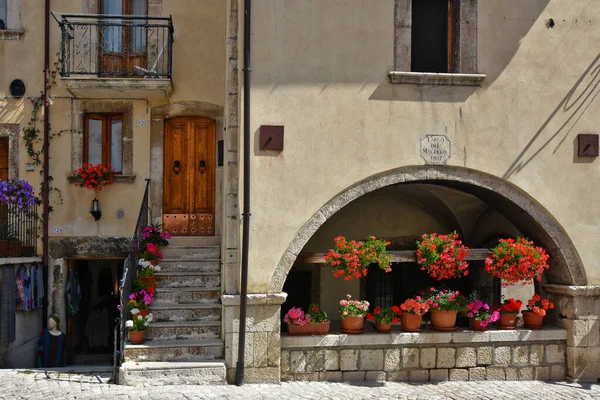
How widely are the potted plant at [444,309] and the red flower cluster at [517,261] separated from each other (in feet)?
1.91

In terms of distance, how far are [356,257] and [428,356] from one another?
1526 millimetres

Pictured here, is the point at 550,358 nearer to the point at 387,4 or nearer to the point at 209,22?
the point at 387,4

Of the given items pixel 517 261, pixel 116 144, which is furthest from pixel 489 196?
pixel 116 144

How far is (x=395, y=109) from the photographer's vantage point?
26.9ft

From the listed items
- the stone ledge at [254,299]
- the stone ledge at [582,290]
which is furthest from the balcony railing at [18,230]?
the stone ledge at [582,290]

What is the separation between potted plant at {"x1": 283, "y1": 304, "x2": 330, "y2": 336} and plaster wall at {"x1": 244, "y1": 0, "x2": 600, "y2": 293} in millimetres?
529

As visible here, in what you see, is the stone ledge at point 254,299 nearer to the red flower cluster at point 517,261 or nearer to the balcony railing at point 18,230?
the red flower cluster at point 517,261

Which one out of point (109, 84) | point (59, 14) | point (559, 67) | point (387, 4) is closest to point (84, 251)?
point (109, 84)

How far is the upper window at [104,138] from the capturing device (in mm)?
10836

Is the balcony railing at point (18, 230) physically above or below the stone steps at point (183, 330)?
above

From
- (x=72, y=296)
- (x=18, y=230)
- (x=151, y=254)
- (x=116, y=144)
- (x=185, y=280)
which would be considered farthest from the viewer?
(x=116, y=144)

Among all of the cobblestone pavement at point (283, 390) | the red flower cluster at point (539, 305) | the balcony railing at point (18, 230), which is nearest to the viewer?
the cobblestone pavement at point (283, 390)

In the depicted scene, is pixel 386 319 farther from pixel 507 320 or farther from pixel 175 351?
pixel 175 351

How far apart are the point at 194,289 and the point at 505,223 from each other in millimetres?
5028
